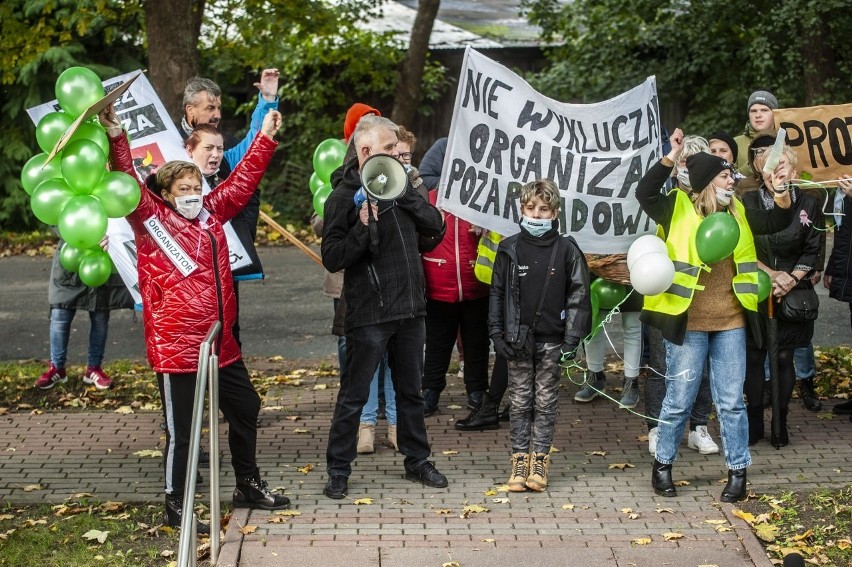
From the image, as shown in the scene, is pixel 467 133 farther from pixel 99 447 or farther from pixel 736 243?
pixel 99 447

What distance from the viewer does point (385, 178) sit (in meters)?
6.53

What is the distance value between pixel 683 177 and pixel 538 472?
203cm

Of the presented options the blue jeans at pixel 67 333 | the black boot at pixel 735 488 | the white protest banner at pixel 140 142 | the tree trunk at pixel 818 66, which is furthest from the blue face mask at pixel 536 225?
the tree trunk at pixel 818 66

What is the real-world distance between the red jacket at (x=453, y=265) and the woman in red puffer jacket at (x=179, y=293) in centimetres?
208

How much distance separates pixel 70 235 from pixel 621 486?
350 cm

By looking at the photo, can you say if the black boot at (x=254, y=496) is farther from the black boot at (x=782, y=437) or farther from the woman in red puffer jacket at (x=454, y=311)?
the black boot at (x=782, y=437)

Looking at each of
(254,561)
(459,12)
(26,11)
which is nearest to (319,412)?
(254,561)

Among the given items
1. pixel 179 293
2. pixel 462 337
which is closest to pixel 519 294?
pixel 462 337

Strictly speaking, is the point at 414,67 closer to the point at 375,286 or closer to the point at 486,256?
the point at 486,256

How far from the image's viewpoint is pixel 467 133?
25.6ft

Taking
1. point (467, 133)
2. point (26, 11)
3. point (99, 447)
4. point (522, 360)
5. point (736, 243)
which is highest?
point (26, 11)

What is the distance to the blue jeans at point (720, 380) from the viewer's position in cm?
685

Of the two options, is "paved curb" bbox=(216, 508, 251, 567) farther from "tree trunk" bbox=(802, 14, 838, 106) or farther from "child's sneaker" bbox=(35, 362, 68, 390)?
"tree trunk" bbox=(802, 14, 838, 106)

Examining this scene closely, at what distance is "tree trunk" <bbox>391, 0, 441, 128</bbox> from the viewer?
2062 centimetres
